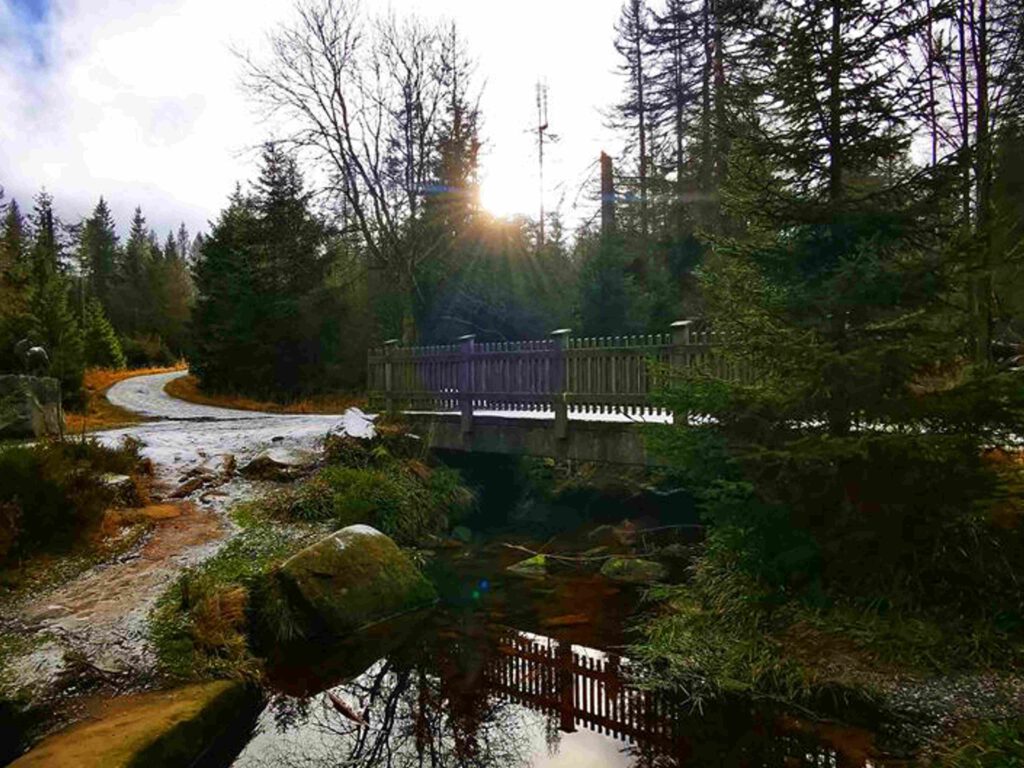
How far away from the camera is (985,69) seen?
10.4 metres

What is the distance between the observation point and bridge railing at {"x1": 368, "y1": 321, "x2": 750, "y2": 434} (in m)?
7.59

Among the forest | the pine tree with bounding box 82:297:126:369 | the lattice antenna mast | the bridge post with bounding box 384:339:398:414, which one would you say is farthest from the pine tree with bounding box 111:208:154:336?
the forest

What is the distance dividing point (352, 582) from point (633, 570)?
312 centimetres

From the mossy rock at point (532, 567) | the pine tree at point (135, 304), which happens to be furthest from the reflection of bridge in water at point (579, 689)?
the pine tree at point (135, 304)

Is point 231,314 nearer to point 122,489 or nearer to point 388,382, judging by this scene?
point 388,382

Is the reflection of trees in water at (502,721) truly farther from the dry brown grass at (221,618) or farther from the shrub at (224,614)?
the dry brown grass at (221,618)

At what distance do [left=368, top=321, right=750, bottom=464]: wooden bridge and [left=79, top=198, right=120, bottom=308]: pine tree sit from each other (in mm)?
36612

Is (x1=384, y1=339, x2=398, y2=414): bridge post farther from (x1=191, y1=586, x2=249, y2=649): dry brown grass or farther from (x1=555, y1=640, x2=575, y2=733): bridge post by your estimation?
(x1=555, y1=640, x2=575, y2=733): bridge post

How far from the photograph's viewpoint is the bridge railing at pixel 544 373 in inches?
299

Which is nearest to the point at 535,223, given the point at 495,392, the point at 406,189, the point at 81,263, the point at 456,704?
the point at 406,189

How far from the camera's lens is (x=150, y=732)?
12.5ft

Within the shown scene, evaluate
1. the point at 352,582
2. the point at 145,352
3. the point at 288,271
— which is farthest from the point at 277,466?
the point at 145,352

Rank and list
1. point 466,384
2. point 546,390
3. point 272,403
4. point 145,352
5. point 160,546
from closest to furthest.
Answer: point 160,546 → point 546,390 → point 466,384 → point 272,403 → point 145,352

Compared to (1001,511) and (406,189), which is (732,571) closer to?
(1001,511)
